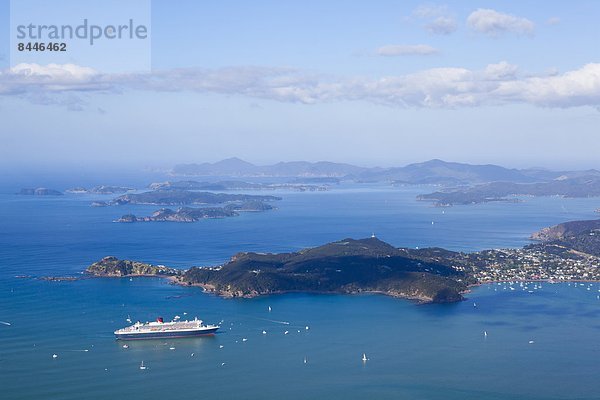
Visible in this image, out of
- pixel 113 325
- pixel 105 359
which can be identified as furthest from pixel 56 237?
pixel 105 359

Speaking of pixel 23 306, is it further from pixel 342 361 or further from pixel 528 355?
pixel 528 355

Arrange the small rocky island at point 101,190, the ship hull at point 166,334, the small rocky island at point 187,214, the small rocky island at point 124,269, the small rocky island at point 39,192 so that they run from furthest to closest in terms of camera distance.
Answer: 1. the small rocky island at point 101,190
2. the small rocky island at point 39,192
3. the small rocky island at point 187,214
4. the small rocky island at point 124,269
5. the ship hull at point 166,334

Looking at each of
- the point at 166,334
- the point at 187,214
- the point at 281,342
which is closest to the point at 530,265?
the point at 281,342

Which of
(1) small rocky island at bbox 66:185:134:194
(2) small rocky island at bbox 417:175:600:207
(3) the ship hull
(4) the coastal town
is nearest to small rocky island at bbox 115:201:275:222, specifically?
(2) small rocky island at bbox 417:175:600:207

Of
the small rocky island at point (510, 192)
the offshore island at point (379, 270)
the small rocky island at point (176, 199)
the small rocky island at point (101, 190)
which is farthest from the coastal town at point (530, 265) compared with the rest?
the small rocky island at point (101, 190)

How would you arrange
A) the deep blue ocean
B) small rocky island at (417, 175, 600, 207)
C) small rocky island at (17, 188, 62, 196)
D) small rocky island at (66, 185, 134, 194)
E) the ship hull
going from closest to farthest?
the deep blue ocean < the ship hull < small rocky island at (417, 175, 600, 207) < small rocky island at (17, 188, 62, 196) < small rocky island at (66, 185, 134, 194)

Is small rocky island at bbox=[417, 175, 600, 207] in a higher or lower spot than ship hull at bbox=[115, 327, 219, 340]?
higher

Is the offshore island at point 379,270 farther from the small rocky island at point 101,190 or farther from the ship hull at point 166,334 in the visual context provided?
the small rocky island at point 101,190

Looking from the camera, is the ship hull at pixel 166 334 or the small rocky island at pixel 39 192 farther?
the small rocky island at pixel 39 192

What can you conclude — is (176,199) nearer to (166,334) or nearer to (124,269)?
(124,269)

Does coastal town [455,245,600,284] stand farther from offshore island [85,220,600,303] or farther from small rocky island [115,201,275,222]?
small rocky island [115,201,275,222]
